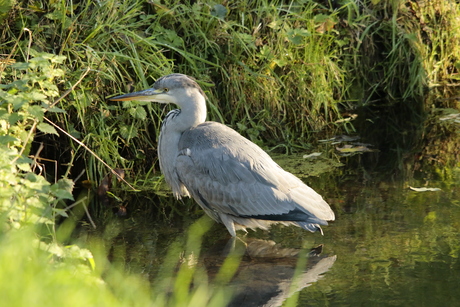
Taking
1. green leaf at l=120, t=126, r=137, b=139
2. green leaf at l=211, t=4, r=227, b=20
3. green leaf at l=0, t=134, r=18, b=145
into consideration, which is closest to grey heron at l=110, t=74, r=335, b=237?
green leaf at l=120, t=126, r=137, b=139

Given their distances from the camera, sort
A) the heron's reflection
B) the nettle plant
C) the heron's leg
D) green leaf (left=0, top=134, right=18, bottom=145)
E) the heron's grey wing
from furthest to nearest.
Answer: the heron's leg, the heron's grey wing, the heron's reflection, green leaf (left=0, top=134, right=18, bottom=145), the nettle plant

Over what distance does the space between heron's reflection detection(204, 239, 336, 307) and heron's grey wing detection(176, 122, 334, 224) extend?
240mm

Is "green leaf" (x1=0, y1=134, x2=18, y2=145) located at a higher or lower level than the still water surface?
higher

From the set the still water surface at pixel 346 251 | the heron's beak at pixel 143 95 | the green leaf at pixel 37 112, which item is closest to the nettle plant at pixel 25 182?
the green leaf at pixel 37 112

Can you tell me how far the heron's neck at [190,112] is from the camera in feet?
17.1

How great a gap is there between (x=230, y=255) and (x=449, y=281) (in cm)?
148

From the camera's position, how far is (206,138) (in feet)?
16.3

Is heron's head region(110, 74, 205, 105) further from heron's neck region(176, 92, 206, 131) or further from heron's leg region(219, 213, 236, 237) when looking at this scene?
heron's leg region(219, 213, 236, 237)

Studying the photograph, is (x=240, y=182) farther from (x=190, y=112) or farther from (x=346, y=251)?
(x=346, y=251)

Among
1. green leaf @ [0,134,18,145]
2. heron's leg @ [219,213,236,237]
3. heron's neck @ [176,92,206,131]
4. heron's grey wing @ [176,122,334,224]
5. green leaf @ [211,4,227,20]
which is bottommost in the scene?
heron's leg @ [219,213,236,237]

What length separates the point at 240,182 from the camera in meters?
4.86

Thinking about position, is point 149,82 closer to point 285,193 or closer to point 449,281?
point 285,193

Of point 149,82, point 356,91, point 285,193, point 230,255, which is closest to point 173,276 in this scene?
point 230,255

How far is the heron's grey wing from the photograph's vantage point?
4.71 meters
